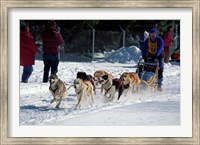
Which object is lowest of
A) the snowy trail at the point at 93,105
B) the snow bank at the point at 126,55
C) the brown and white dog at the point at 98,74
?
the snowy trail at the point at 93,105

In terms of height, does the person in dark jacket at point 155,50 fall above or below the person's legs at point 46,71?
above

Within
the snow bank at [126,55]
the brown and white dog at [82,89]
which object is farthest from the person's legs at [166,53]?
the brown and white dog at [82,89]

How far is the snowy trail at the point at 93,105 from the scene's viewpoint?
222 inches

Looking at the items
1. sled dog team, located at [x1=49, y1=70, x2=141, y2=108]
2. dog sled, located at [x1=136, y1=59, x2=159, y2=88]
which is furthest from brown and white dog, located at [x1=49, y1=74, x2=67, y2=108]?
dog sled, located at [x1=136, y1=59, x2=159, y2=88]

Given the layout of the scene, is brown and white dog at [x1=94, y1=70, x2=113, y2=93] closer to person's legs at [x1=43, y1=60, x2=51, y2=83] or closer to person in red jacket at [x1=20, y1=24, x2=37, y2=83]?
person's legs at [x1=43, y1=60, x2=51, y2=83]

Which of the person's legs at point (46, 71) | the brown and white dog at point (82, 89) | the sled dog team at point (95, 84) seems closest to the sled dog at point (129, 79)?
the sled dog team at point (95, 84)

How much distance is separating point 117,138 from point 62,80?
0.75m

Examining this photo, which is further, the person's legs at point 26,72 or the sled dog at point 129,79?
the sled dog at point 129,79

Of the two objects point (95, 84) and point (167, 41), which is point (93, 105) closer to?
point (95, 84)

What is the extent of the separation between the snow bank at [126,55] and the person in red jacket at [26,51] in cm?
70

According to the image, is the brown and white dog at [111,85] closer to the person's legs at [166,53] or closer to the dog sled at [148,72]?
the dog sled at [148,72]

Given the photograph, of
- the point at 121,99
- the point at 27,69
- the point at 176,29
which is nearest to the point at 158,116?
the point at 121,99

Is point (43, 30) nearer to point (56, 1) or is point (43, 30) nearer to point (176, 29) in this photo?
point (56, 1)

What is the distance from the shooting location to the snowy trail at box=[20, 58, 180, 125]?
5.63 metres
